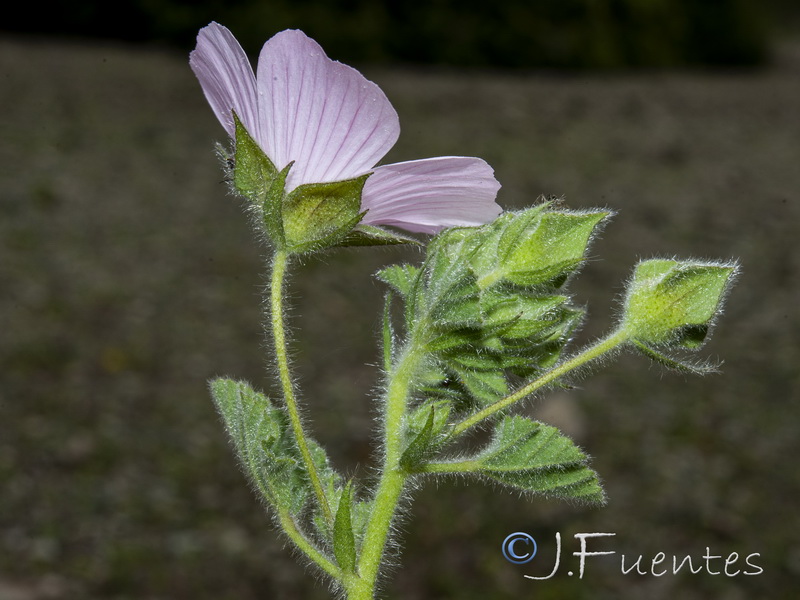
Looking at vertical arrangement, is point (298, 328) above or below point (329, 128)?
below

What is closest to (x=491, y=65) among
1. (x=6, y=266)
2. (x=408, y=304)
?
(x=6, y=266)

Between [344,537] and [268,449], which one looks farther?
[268,449]

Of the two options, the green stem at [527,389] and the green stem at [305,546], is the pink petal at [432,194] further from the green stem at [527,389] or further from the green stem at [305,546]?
the green stem at [305,546]

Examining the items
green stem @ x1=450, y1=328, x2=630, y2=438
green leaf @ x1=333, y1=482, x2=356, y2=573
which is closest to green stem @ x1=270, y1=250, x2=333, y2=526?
green leaf @ x1=333, y1=482, x2=356, y2=573

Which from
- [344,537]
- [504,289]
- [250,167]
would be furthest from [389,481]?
[250,167]

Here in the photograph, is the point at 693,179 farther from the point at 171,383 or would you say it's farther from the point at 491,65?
the point at 171,383

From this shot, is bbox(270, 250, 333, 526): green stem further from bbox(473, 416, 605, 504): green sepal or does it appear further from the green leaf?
bbox(473, 416, 605, 504): green sepal

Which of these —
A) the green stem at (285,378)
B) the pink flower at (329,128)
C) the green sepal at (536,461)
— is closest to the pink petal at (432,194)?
the pink flower at (329,128)

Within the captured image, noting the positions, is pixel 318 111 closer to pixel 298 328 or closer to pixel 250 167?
pixel 250 167

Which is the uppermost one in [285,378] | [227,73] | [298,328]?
[227,73]
